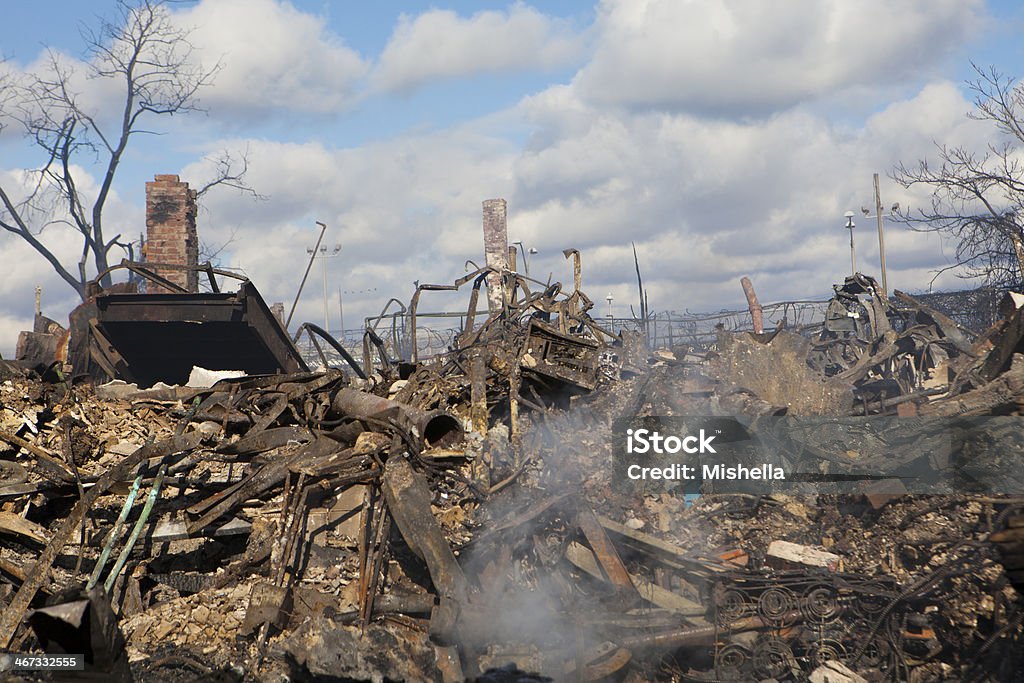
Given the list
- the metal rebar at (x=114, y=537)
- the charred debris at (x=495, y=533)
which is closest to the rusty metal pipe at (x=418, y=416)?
the charred debris at (x=495, y=533)

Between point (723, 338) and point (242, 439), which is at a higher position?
point (723, 338)

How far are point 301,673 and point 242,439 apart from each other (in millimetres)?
2644

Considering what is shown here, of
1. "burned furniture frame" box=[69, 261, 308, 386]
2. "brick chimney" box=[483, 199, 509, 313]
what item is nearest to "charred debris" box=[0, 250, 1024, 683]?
Answer: "burned furniture frame" box=[69, 261, 308, 386]

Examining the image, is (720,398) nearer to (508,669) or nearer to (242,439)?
(508,669)

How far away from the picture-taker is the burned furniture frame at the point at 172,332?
10477 mm

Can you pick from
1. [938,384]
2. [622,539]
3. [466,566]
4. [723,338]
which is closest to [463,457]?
[466,566]

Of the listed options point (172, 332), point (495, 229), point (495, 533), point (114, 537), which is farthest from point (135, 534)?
point (495, 229)

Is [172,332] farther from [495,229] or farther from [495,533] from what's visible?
[495,229]

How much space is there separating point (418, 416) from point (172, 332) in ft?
16.9

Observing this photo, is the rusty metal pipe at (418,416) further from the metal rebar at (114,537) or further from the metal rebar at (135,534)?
the metal rebar at (114,537)

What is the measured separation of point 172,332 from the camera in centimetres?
1102

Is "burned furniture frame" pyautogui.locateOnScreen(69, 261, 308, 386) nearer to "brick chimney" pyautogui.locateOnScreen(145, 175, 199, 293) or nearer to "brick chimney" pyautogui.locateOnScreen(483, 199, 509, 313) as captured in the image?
"brick chimney" pyautogui.locateOnScreen(145, 175, 199, 293)

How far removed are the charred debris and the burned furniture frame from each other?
56.5 inches

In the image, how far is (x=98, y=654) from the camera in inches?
168
